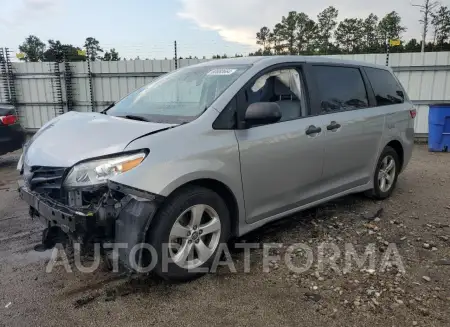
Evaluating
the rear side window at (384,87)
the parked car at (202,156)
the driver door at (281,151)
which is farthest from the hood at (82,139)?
the rear side window at (384,87)

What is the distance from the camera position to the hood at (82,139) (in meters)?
2.55

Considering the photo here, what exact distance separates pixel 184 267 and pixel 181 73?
1958 millimetres

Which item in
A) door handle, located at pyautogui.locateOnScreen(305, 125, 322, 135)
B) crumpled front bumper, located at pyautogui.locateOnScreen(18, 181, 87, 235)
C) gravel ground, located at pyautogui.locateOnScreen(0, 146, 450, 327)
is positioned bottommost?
gravel ground, located at pyautogui.locateOnScreen(0, 146, 450, 327)

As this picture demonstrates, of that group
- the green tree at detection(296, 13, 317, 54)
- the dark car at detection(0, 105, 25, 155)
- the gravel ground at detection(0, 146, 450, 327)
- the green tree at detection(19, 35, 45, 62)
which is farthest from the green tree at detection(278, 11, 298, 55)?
the gravel ground at detection(0, 146, 450, 327)

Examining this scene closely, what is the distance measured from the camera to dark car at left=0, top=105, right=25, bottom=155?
6.62 meters

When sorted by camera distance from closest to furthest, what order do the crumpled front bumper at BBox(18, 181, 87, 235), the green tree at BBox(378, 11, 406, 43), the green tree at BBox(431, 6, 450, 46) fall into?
the crumpled front bumper at BBox(18, 181, 87, 235) → the green tree at BBox(431, 6, 450, 46) → the green tree at BBox(378, 11, 406, 43)

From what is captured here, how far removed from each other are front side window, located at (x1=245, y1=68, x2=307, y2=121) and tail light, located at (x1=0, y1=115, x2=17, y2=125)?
17.6 feet

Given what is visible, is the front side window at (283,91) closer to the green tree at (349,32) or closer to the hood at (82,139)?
the hood at (82,139)

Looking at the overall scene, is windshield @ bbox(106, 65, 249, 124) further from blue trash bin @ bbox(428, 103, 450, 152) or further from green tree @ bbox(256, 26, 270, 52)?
green tree @ bbox(256, 26, 270, 52)

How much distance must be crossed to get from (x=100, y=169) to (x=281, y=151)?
1503mm

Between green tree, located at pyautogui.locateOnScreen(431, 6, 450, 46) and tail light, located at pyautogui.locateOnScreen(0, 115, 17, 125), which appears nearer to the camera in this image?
tail light, located at pyautogui.locateOnScreen(0, 115, 17, 125)

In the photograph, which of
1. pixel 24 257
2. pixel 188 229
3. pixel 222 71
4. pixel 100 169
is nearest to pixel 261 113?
pixel 222 71

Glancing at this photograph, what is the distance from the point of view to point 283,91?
3457 millimetres

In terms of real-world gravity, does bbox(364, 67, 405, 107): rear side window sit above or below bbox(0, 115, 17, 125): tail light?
above
